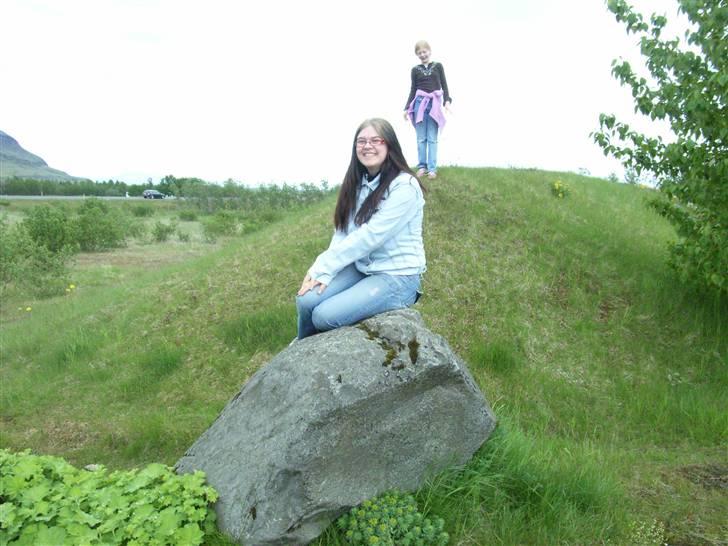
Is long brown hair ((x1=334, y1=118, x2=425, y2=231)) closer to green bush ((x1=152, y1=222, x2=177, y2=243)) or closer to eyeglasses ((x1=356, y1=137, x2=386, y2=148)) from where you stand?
eyeglasses ((x1=356, y1=137, x2=386, y2=148))

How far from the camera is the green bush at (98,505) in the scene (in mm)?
3051

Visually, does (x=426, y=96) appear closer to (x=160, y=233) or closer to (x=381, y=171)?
(x=381, y=171)

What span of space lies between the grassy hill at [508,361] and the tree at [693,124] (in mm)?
1098

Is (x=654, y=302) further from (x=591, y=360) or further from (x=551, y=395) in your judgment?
(x=551, y=395)

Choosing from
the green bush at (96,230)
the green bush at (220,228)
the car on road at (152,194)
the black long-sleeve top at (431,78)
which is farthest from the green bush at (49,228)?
the car on road at (152,194)

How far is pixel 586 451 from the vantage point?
4855 mm

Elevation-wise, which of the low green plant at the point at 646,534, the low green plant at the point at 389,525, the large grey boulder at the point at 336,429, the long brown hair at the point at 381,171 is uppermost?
the long brown hair at the point at 381,171

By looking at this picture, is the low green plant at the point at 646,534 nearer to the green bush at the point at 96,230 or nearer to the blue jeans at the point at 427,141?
the blue jeans at the point at 427,141

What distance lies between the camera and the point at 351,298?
154 inches

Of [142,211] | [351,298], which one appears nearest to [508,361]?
[351,298]

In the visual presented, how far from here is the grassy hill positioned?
399 centimetres

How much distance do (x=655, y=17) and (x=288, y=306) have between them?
5.24 metres

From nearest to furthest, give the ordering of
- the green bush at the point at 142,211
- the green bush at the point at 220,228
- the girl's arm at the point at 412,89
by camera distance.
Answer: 1. the girl's arm at the point at 412,89
2. the green bush at the point at 220,228
3. the green bush at the point at 142,211

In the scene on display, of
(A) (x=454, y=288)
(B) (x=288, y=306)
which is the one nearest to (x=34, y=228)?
(B) (x=288, y=306)
